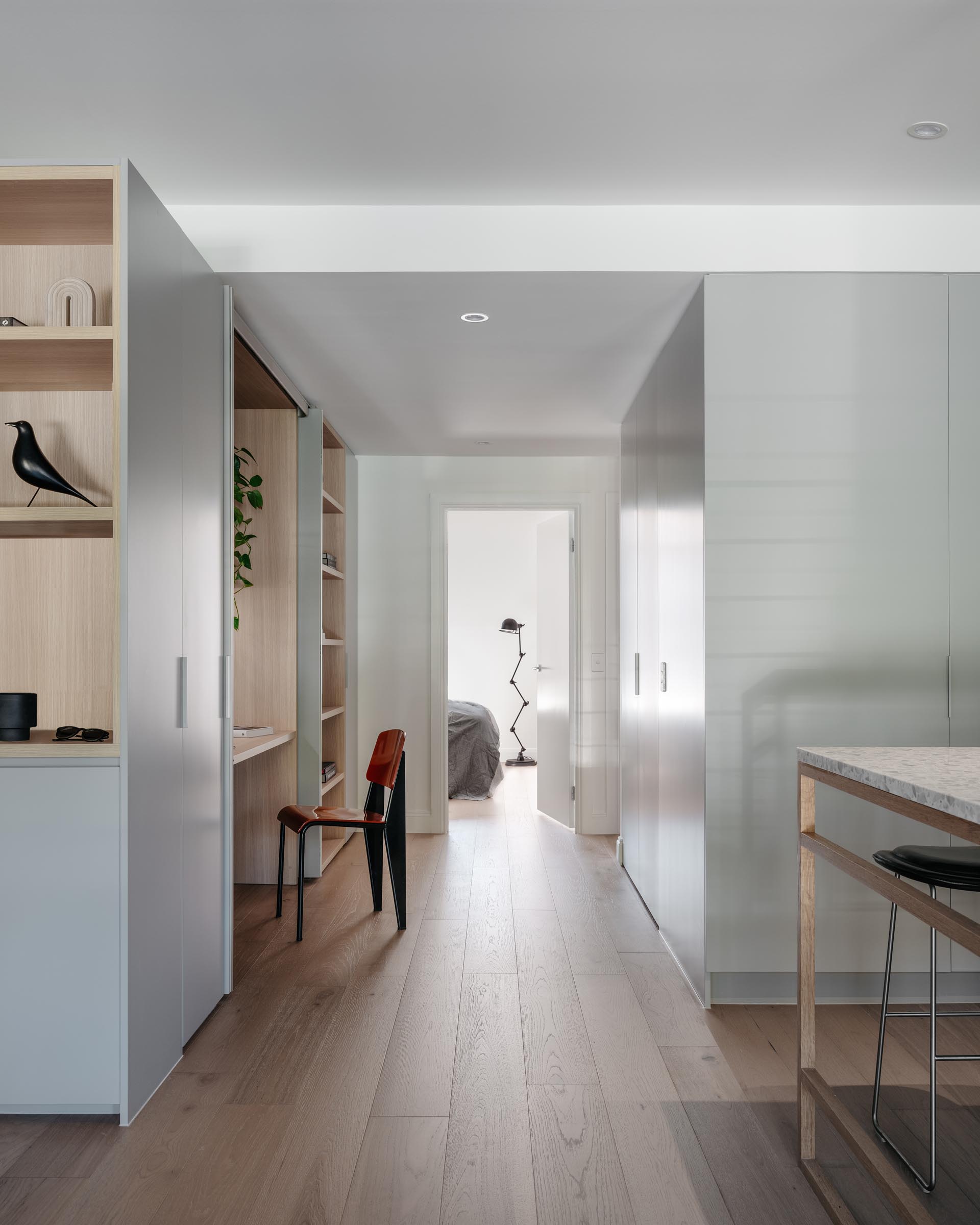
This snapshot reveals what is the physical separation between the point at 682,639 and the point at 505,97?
70.8 inches

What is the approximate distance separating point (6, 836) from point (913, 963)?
2.69 meters

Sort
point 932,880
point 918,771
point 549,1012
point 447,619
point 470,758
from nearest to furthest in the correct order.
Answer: point 918,771
point 932,880
point 549,1012
point 447,619
point 470,758

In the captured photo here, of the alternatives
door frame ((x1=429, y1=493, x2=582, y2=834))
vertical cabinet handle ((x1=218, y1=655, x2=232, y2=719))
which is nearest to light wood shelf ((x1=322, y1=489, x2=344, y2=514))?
door frame ((x1=429, y1=493, x2=582, y2=834))

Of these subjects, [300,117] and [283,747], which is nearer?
[300,117]

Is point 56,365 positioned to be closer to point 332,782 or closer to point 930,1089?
point 930,1089

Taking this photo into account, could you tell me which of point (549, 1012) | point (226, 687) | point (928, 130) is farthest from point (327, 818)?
point (928, 130)

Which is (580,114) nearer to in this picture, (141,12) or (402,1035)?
(141,12)

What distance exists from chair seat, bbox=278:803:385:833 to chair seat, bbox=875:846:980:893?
221 cm

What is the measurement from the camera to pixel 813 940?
75.7 inches

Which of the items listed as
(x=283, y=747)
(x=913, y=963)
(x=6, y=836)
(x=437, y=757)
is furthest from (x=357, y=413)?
(x=913, y=963)

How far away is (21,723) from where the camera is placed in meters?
2.28

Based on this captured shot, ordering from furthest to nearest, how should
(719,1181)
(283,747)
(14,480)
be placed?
(283,747), (14,480), (719,1181)

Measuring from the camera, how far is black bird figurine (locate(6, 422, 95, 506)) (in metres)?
2.26

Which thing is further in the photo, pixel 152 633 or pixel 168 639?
pixel 168 639
